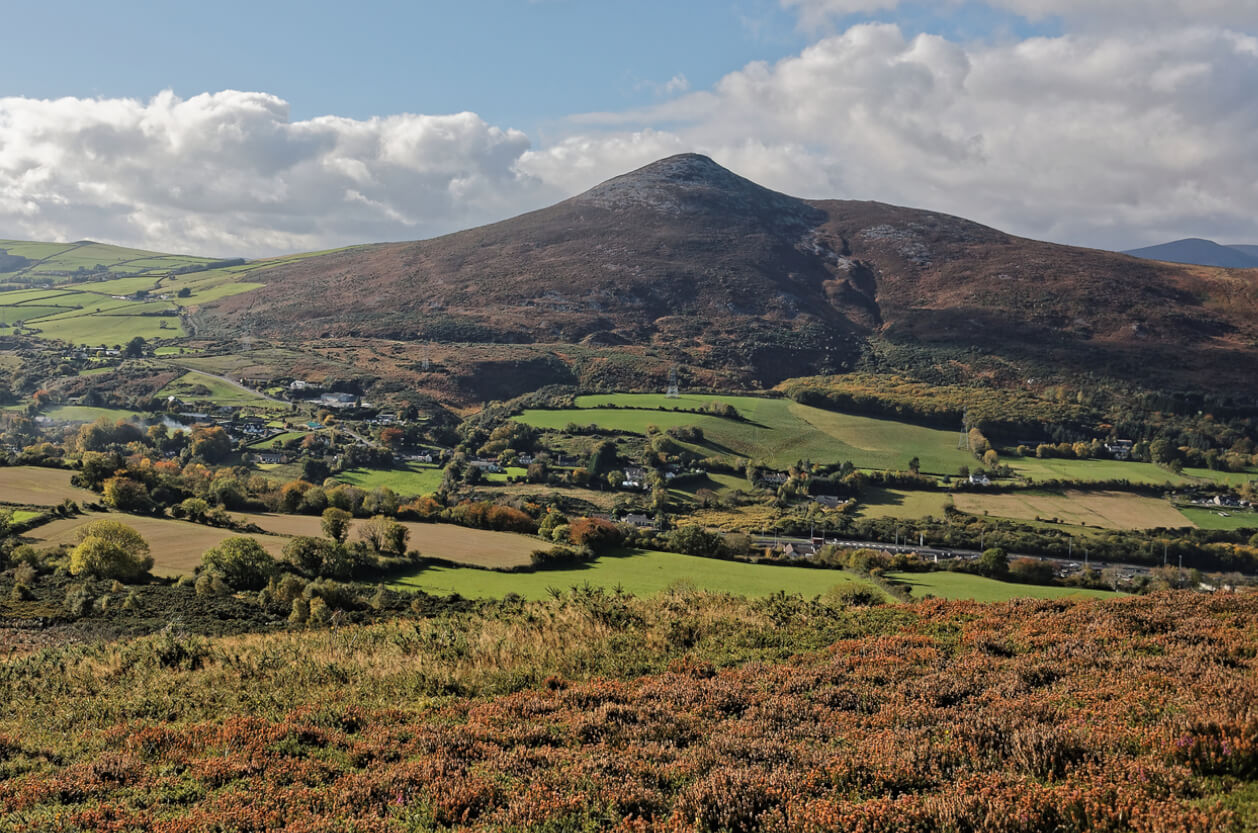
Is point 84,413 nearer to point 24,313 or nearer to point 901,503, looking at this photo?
point 24,313

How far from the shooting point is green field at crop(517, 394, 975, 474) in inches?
3762

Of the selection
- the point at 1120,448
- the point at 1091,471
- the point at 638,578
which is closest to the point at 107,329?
the point at 638,578

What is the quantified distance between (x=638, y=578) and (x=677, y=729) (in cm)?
3174

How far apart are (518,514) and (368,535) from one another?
1526cm

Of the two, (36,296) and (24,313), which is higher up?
(36,296)

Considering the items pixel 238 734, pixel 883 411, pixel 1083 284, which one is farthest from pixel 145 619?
pixel 1083 284

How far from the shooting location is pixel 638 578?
137 feet

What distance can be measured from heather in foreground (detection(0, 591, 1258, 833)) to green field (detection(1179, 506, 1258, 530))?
70.5 meters

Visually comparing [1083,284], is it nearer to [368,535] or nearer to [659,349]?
[659,349]

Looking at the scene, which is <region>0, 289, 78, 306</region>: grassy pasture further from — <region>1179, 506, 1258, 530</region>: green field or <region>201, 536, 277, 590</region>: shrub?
<region>1179, 506, 1258, 530</region>: green field

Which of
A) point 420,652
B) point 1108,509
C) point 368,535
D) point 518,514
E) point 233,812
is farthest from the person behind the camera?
point 1108,509

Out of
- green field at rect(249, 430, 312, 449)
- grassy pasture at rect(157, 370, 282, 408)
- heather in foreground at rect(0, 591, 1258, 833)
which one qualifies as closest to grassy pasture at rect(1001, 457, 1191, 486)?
heather in foreground at rect(0, 591, 1258, 833)

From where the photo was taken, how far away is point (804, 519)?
239ft

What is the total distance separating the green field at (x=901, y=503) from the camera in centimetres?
7581
